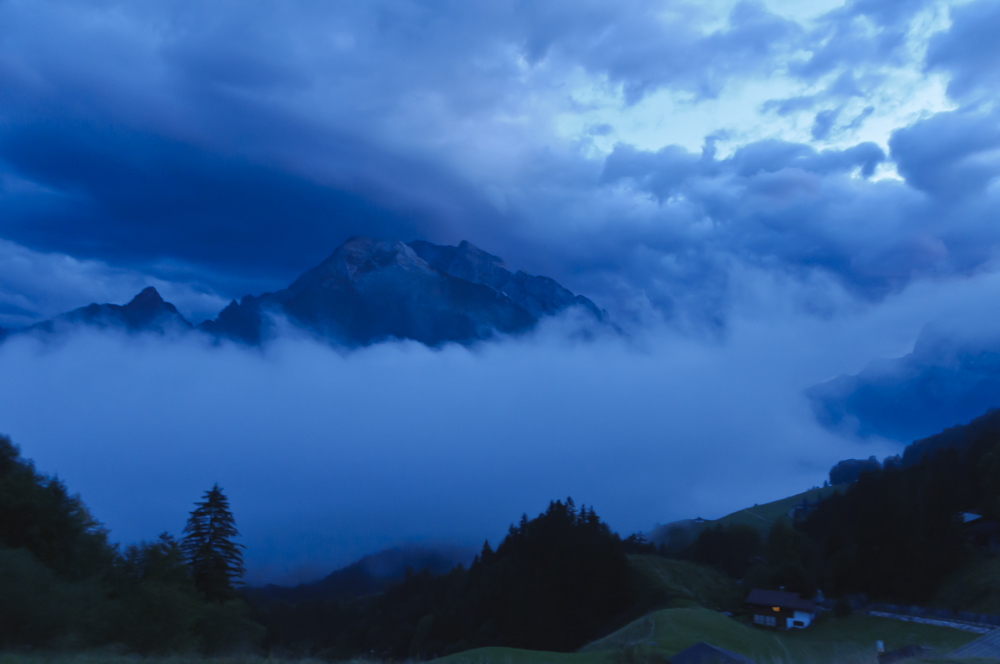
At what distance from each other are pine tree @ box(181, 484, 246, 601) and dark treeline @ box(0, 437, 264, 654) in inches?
209

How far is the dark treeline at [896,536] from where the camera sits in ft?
171

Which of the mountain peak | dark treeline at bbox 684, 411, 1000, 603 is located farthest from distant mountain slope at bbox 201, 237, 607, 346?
dark treeline at bbox 684, 411, 1000, 603

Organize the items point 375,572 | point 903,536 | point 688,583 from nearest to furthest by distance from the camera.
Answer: point 903,536
point 688,583
point 375,572

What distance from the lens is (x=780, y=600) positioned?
50.9m

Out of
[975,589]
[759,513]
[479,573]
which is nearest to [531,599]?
[479,573]

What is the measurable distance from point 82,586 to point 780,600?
4958cm

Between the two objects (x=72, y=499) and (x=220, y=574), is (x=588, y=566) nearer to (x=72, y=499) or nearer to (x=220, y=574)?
(x=220, y=574)

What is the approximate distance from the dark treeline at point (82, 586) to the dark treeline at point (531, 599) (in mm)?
18013

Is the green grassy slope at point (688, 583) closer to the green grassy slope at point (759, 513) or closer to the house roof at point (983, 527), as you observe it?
the house roof at point (983, 527)

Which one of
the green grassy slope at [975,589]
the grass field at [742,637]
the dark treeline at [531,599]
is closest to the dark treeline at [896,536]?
the green grassy slope at [975,589]

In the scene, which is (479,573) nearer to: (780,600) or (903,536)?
(780,600)

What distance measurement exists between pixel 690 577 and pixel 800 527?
2448 centimetres

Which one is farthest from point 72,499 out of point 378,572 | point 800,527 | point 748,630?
point 378,572

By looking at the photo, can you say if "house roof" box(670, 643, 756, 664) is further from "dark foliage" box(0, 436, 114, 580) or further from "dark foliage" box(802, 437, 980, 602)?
"dark foliage" box(802, 437, 980, 602)
